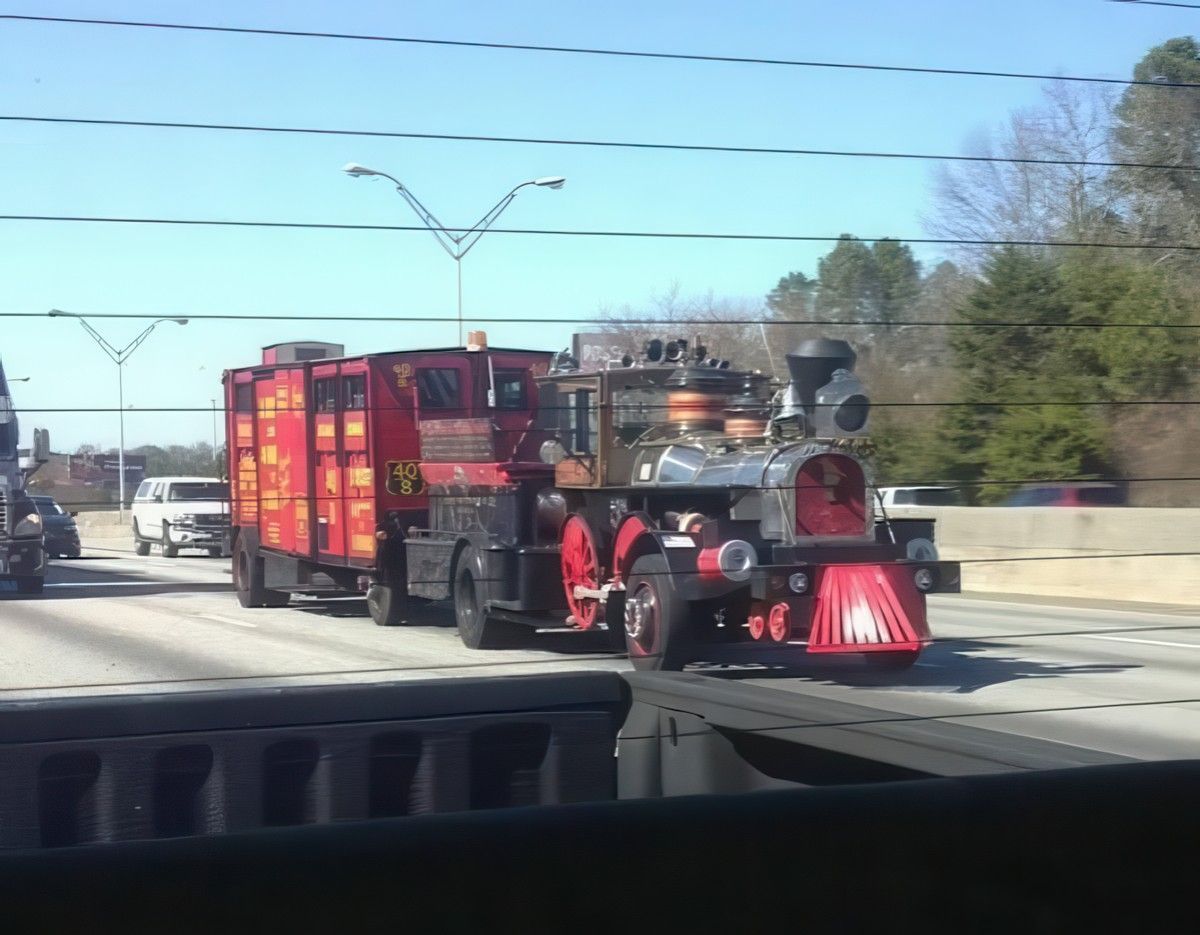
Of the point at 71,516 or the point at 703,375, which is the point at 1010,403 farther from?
the point at 703,375

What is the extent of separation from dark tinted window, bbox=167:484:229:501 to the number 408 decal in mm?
2461

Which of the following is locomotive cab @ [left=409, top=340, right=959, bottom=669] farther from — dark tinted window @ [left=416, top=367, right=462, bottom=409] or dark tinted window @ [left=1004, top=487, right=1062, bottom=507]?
dark tinted window @ [left=416, top=367, right=462, bottom=409]

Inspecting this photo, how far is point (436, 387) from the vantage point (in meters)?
5.30

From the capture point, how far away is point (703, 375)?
770cm

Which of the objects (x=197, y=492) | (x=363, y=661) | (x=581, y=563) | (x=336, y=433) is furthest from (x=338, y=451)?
(x=581, y=563)

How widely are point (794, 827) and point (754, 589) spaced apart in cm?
675

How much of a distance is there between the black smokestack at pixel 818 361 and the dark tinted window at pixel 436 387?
3.66 feet

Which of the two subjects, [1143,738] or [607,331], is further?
[1143,738]

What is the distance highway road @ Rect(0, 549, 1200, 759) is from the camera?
388 cm

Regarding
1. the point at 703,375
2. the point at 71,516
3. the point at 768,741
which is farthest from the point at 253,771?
the point at 703,375

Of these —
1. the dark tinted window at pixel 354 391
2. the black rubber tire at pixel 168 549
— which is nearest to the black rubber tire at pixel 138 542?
the black rubber tire at pixel 168 549

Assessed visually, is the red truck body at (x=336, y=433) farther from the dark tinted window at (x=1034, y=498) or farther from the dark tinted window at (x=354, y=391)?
the dark tinted window at (x=1034, y=498)

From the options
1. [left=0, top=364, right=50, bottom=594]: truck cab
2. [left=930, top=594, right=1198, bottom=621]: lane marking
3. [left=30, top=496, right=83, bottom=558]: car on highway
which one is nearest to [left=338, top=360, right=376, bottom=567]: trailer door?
[left=30, top=496, right=83, bottom=558]: car on highway

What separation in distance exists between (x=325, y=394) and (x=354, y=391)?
2.25ft
